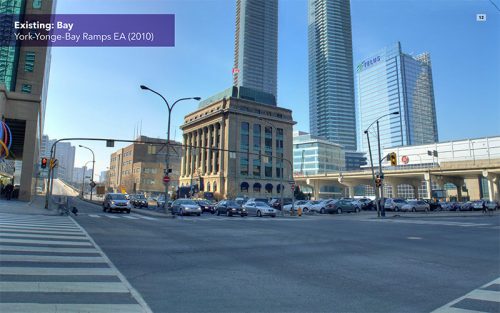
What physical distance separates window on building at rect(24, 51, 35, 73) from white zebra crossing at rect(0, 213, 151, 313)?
47864mm

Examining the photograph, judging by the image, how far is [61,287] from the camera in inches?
224

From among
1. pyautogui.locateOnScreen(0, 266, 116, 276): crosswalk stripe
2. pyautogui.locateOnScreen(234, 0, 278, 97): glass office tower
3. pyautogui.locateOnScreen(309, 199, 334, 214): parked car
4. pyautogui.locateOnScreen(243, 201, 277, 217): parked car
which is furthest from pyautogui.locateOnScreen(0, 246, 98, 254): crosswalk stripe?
pyautogui.locateOnScreen(234, 0, 278, 97): glass office tower

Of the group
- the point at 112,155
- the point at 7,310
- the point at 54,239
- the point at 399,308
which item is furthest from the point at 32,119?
the point at 112,155

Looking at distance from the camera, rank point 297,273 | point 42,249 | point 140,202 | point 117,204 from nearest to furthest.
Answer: point 297,273 → point 42,249 → point 117,204 → point 140,202

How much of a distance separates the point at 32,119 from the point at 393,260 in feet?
133

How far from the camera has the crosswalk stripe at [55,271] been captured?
6517mm

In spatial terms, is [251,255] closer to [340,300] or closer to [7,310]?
[340,300]

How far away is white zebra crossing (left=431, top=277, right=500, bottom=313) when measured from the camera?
5.19 m

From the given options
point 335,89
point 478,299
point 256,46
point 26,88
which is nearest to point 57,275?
point 478,299

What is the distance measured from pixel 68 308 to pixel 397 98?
366ft

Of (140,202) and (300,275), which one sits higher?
(140,202)

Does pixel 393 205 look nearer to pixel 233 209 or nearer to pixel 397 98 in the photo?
pixel 233 209

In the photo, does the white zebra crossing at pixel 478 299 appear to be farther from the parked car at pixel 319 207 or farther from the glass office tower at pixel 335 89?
the glass office tower at pixel 335 89

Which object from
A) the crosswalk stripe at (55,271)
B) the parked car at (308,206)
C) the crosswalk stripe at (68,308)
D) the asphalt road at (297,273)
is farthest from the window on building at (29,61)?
the crosswalk stripe at (68,308)
